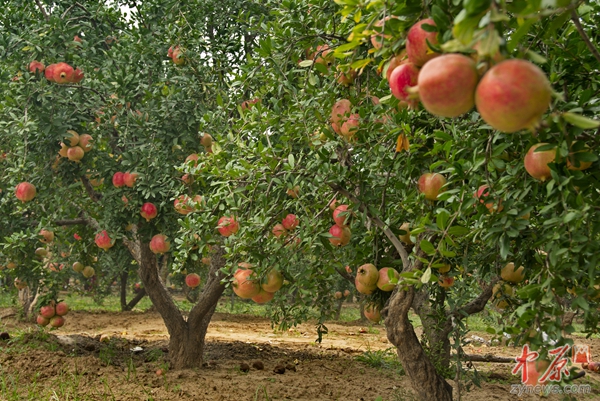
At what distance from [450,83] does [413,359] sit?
278 cm

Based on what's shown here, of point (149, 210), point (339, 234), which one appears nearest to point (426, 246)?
point (339, 234)

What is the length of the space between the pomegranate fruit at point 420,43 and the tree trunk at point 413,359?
86.1 inches

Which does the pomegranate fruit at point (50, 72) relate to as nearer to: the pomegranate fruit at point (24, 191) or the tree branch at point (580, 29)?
the pomegranate fruit at point (24, 191)

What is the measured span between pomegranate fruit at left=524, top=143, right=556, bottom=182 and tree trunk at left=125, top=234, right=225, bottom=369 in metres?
4.94

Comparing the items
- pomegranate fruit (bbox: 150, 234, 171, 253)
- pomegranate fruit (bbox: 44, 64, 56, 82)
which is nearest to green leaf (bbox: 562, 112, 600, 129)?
pomegranate fruit (bbox: 150, 234, 171, 253)

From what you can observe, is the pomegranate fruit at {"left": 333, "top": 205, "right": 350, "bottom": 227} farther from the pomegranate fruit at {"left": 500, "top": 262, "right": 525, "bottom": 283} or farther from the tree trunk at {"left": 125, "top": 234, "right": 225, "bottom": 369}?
the tree trunk at {"left": 125, "top": 234, "right": 225, "bottom": 369}

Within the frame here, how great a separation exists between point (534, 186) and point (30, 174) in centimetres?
504

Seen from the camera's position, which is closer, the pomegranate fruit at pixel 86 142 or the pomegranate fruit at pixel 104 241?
the pomegranate fruit at pixel 86 142

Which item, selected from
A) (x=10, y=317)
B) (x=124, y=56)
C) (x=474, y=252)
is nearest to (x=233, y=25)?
(x=124, y=56)

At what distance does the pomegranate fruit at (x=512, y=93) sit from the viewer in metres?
0.89

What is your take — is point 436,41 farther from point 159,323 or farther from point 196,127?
point 159,323

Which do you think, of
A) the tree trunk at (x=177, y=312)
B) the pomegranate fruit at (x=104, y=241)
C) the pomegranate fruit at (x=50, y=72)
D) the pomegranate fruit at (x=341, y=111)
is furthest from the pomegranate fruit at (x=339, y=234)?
the pomegranate fruit at (x=50, y=72)

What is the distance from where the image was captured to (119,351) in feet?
24.2

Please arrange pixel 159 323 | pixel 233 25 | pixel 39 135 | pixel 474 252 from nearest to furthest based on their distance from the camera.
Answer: pixel 474 252 < pixel 39 135 < pixel 233 25 < pixel 159 323
